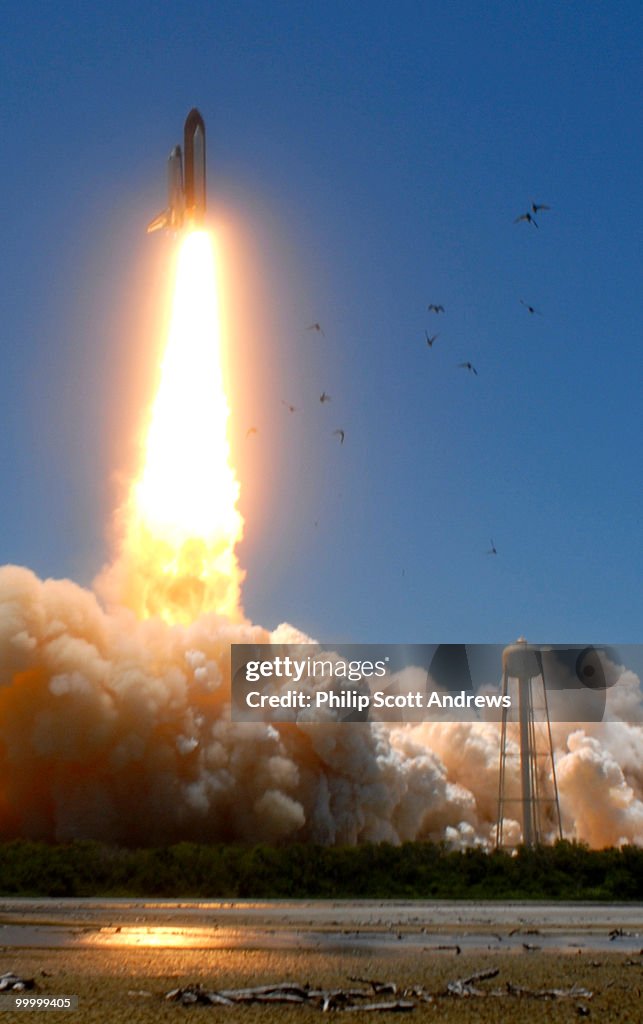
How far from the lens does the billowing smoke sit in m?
65.4

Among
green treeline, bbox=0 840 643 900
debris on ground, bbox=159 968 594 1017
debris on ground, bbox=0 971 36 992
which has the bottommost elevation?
debris on ground, bbox=159 968 594 1017

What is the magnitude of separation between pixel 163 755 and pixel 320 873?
61.0 feet

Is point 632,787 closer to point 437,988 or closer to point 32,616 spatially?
point 32,616

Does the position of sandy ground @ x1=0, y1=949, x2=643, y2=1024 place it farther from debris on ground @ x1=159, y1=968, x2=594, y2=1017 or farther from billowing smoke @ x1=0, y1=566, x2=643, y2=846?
billowing smoke @ x1=0, y1=566, x2=643, y2=846

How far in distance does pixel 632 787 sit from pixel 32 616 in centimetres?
4471

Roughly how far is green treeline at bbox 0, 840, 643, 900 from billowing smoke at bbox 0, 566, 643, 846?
1236cm

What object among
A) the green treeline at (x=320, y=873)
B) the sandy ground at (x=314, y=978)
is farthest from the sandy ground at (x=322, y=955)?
the green treeline at (x=320, y=873)

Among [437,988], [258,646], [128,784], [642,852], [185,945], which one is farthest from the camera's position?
[258,646]

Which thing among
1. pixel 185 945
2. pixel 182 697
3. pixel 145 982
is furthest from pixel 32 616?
pixel 145 982

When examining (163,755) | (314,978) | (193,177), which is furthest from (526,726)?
(314,978)

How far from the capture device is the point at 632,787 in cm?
8850

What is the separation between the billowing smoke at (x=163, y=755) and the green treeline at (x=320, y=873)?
1236 centimetres

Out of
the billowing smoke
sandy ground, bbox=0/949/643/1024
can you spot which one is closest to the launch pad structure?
the billowing smoke

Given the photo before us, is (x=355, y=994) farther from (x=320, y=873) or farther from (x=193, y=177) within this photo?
(x=193, y=177)
